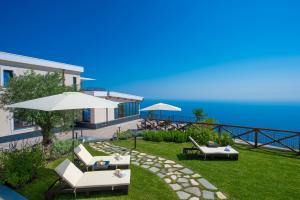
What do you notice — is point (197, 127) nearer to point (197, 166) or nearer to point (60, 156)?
point (197, 166)

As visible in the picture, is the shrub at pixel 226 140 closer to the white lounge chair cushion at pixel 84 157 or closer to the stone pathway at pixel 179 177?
the stone pathway at pixel 179 177

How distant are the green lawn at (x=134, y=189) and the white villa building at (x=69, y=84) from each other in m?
4.34

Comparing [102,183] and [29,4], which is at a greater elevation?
[29,4]

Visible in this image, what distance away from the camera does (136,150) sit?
9.52 meters

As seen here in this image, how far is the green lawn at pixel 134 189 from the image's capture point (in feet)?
16.1

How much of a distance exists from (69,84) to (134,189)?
15.8m

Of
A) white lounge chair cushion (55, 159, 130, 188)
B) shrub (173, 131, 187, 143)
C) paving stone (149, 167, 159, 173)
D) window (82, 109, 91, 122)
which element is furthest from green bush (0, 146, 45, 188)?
window (82, 109, 91, 122)

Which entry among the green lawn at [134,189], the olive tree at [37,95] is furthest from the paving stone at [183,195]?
the olive tree at [37,95]

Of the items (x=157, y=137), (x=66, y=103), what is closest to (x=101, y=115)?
(x=157, y=137)

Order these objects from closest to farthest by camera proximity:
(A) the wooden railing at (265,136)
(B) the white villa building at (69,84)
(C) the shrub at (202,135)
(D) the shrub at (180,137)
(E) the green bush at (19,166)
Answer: (E) the green bush at (19,166) → (A) the wooden railing at (265,136) → (C) the shrub at (202,135) → (D) the shrub at (180,137) → (B) the white villa building at (69,84)

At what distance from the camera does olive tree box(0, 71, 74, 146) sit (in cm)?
805

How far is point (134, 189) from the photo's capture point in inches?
211

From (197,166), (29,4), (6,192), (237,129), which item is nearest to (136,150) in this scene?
(197,166)

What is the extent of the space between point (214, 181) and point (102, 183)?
3.50m
